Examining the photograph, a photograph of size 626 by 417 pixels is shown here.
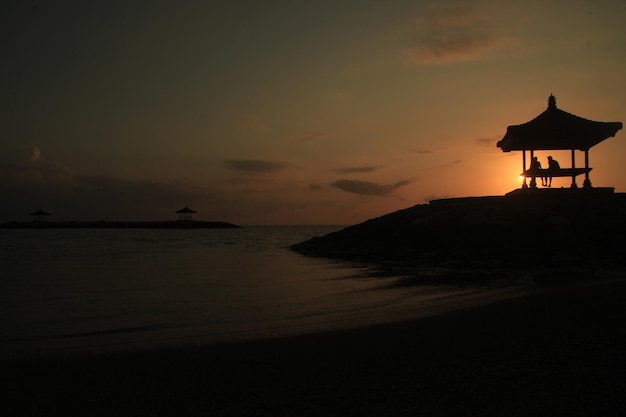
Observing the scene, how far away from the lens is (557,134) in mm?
22859

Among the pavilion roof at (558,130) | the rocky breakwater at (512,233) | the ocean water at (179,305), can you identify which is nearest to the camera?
the ocean water at (179,305)

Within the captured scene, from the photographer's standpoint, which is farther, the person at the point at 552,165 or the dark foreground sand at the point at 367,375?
the person at the point at 552,165

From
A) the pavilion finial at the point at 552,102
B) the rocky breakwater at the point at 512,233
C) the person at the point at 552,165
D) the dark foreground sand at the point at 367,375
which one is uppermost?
the pavilion finial at the point at 552,102

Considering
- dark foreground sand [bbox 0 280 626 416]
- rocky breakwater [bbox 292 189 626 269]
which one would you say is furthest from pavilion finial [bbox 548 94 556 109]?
dark foreground sand [bbox 0 280 626 416]

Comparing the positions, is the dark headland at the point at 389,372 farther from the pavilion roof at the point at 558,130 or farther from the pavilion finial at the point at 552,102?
the pavilion finial at the point at 552,102

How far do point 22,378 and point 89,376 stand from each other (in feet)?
2.52

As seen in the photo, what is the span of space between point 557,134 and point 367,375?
20804 millimetres

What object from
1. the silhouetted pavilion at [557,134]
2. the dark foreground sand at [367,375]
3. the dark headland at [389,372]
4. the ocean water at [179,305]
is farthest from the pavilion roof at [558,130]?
→ the dark foreground sand at [367,375]

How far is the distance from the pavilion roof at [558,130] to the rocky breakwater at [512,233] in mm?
2308

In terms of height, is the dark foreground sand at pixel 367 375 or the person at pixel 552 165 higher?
the person at pixel 552 165

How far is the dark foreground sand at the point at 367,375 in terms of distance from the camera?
15.2ft

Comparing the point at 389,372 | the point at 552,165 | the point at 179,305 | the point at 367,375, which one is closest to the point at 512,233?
the point at 552,165

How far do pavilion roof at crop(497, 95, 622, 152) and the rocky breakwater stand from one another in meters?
2.31

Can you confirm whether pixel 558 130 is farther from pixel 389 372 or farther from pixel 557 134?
pixel 389 372
